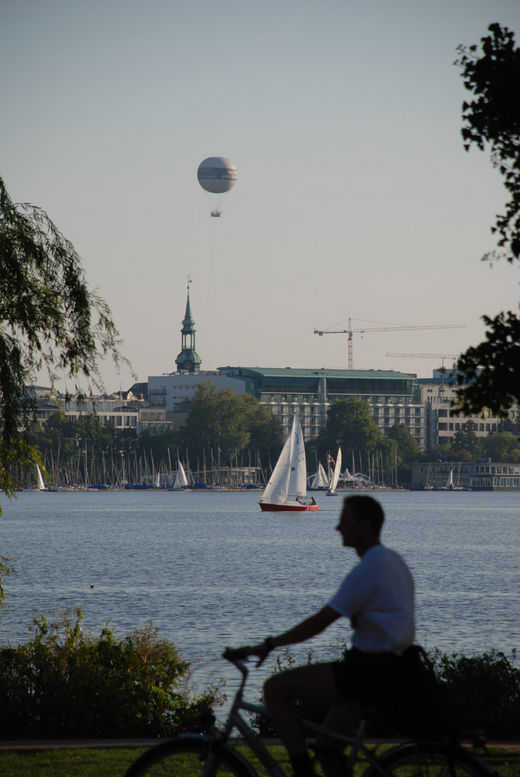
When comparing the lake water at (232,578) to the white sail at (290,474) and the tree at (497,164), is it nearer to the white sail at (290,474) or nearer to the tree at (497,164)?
the white sail at (290,474)

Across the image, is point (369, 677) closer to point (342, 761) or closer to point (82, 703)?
point (342, 761)

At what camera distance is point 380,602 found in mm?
6148

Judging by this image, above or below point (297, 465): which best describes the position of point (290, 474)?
below

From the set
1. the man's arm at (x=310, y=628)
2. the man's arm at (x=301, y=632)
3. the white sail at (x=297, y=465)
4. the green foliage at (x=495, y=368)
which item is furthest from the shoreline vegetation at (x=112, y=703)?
the white sail at (x=297, y=465)

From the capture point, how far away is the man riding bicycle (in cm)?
613

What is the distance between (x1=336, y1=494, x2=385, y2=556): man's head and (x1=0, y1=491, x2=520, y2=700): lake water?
17327 mm

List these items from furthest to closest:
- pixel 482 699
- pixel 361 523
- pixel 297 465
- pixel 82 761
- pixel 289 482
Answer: pixel 289 482 < pixel 297 465 < pixel 482 699 < pixel 82 761 < pixel 361 523

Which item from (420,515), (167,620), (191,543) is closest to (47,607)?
(167,620)

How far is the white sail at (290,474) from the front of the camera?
10288 centimetres

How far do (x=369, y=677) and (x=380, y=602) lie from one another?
1.35ft

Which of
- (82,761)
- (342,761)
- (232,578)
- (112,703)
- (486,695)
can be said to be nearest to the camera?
(342,761)

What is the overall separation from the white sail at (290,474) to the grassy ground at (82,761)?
89170 mm

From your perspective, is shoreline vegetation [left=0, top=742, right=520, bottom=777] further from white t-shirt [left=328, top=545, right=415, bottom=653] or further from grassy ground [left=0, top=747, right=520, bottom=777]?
white t-shirt [left=328, top=545, right=415, bottom=653]

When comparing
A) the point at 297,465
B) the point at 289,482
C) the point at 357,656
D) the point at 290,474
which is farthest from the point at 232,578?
the point at 289,482
